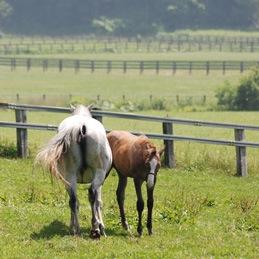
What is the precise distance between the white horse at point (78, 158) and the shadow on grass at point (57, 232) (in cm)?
22

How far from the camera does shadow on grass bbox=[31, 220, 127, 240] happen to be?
38.3 ft

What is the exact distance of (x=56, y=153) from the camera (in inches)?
452

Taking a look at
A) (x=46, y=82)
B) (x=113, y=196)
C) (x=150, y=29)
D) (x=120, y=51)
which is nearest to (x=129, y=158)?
(x=113, y=196)

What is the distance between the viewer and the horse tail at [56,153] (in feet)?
37.6

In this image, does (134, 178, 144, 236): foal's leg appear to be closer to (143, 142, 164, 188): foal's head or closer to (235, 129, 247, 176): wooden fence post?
(143, 142, 164, 188): foal's head

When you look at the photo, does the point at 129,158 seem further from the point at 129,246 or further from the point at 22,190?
the point at 22,190

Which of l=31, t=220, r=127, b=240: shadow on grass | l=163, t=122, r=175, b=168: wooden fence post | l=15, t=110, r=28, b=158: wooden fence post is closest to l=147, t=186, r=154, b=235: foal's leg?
l=31, t=220, r=127, b=240: shadow on grass

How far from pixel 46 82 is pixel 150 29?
3808 inches

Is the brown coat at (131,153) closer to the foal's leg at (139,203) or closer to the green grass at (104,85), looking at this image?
the foal's leg at (139,203)

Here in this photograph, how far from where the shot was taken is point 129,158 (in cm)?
1228

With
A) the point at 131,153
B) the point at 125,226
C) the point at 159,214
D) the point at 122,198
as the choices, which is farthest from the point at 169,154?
the point at 131,153

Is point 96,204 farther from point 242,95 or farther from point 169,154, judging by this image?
point 242,95

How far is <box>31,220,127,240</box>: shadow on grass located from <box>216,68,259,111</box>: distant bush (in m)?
35.2

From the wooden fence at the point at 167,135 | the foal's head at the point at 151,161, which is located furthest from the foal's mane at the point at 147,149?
the wooden fence at the point at 167,135
